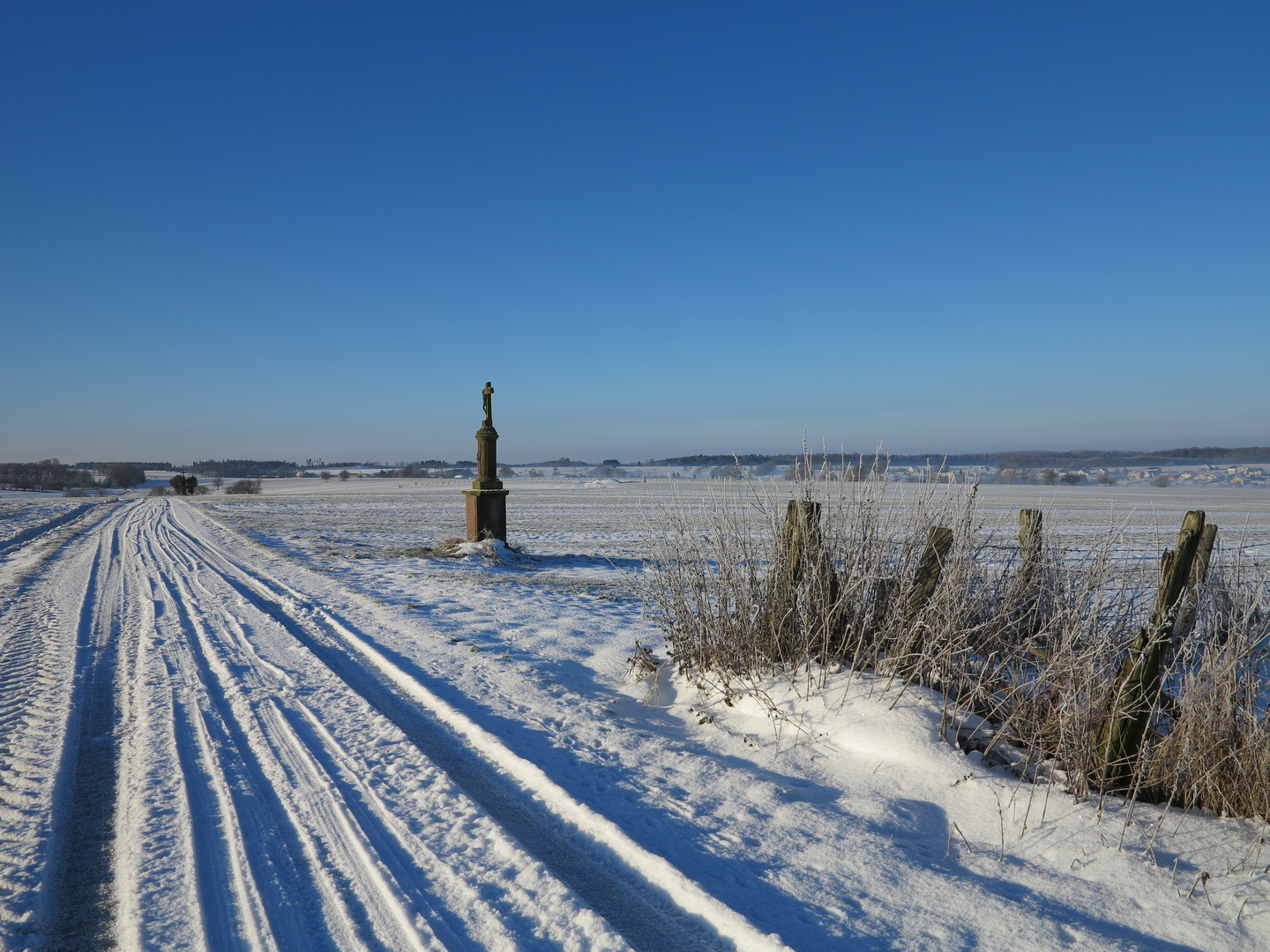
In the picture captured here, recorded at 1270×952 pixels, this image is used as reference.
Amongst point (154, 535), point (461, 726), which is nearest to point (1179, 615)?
point (461, 726)

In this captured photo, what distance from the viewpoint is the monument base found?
12.9 m

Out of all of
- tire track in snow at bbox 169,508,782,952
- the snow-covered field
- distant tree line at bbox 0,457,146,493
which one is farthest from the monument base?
distant tree line at bbox 0,457,146,493

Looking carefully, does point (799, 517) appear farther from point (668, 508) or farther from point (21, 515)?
point (21, 515)

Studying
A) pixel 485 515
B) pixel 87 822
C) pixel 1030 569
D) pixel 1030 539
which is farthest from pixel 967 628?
pixel 485 515

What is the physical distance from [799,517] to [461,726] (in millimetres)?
2749

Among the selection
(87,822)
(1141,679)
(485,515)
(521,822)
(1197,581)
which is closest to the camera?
(87,822)

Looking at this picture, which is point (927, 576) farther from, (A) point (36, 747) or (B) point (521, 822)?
(A) point (36, 747)

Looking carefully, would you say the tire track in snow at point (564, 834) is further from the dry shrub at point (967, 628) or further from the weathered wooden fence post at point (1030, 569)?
the weathered wooden fence post at point (1030, 569)

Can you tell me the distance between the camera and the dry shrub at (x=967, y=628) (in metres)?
3.31

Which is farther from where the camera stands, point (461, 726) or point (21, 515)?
point (21, 515)

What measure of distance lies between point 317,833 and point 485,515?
10.1 m

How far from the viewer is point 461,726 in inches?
172

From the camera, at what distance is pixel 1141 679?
11.1 feet

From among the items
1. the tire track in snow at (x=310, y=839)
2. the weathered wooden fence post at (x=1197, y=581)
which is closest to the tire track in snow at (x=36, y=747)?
the tire track in snow at (x=310, y=839)
